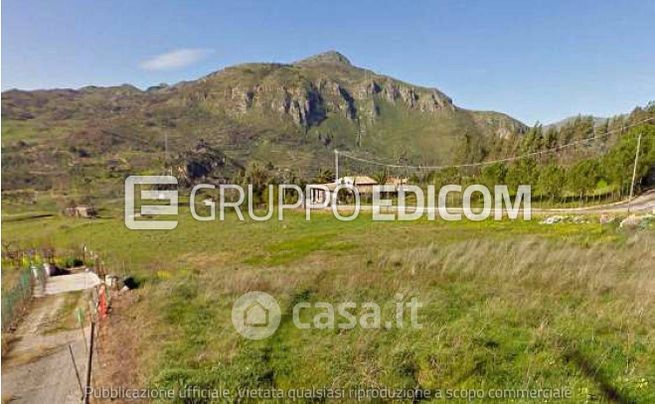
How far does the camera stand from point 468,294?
32.5 ft

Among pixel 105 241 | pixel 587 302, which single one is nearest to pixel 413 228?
pixel 587 302

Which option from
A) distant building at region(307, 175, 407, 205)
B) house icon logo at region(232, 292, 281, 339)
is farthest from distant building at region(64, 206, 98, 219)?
house icon logo at region(232, 292, 281, 339)

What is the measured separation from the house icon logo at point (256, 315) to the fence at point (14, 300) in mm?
6529

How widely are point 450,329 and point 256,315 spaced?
13.9 feet

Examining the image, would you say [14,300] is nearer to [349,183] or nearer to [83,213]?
[349,183]

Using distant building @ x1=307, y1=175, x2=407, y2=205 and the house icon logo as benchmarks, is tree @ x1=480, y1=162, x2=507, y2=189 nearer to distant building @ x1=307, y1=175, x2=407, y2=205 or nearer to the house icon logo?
distant building @ x1=307, y1=175, x2=407, y2=205

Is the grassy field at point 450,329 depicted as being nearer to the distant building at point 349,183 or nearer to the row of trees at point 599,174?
the row of trees at point 599,174

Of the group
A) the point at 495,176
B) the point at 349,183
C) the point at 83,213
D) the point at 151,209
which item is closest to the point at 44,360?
the point at 495,176

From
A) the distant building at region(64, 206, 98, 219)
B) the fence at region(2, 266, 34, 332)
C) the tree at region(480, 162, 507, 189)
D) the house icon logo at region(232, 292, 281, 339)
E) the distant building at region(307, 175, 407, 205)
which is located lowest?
the distant building at region(64, 206, 98, 219)

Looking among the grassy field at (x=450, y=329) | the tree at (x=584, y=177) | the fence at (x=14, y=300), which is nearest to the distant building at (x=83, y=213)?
the fence at (x=14, y=300)

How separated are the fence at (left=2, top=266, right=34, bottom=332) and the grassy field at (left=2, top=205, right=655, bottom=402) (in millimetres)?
3629

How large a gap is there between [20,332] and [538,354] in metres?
12.1

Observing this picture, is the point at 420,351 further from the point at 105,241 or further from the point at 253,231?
the point at 105,241

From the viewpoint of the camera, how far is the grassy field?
6312 mm
